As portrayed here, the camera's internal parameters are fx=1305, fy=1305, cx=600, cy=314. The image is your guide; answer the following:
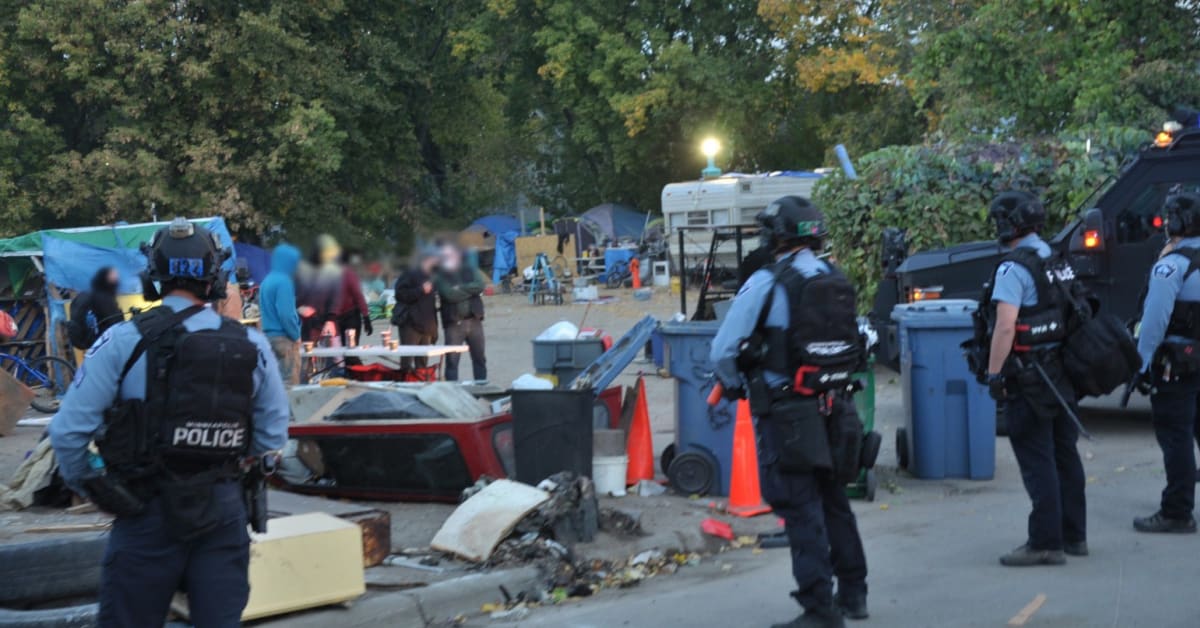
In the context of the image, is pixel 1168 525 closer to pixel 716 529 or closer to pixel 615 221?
pixel 716 529

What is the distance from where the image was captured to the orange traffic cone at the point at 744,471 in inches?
338

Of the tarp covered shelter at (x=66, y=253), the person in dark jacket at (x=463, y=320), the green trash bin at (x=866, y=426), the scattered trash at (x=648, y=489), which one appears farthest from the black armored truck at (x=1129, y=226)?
the tarp covered shelter at (x=66, y=253)

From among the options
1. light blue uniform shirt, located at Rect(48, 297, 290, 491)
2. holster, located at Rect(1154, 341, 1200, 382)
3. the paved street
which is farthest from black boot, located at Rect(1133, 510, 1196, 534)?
light blue uniform shirt, located at Rect(48, 297, 290, 491)

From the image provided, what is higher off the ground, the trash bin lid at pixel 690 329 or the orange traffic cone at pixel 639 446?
the trash bin lid at pixel 690 329

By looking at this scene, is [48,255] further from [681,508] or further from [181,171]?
[181,171]

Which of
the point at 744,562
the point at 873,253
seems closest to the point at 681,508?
the point at 744,562

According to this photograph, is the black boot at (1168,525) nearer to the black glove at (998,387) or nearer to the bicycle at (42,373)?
the black glove at (998,387)

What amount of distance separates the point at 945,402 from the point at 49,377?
13.0m

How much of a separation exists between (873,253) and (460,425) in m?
8.06

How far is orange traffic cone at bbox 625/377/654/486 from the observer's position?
30.8 feet

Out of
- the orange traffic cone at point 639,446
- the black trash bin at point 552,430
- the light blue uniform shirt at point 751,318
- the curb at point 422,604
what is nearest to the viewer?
the light blue uniform shirt at point 751,318

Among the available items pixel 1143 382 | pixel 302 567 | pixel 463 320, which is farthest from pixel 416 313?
pixel 1143 382

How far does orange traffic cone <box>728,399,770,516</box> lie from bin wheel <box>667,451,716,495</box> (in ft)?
1.43

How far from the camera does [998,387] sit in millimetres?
Result: 6738
